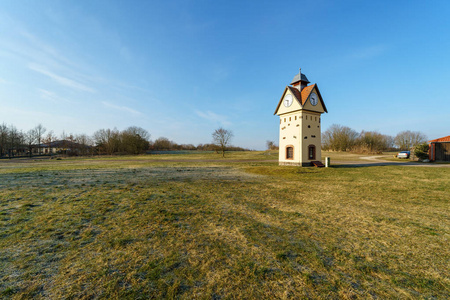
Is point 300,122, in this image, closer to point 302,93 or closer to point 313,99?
point 313,99

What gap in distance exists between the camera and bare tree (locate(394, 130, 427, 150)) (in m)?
64.9

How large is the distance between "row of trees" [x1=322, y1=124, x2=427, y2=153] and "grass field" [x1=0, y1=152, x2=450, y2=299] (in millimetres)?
67592

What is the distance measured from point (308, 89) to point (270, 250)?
22.9m

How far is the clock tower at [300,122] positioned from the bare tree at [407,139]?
6903cm

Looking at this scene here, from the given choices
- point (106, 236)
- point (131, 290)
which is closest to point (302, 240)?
point (131, 290)

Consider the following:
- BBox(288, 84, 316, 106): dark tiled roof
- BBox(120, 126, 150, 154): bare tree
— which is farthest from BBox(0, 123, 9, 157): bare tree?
BBox(288, 84, 316, 106): dark tiled roof

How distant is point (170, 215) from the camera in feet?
20.5

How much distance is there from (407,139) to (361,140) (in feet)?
65.9

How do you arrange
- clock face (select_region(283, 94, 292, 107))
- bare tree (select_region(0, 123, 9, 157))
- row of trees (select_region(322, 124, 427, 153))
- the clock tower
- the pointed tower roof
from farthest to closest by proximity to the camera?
1. row of trees (select_region(322, 124, 427, 153))
2. bare tree (select_region(0, 123, 9, 157))
3. the pointed tower roof
4. clock face (select_region(283, 94, 292, 107))
5. the clock tower

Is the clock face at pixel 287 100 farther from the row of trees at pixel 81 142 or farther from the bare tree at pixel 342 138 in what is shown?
the bare tree at pixel 342 138

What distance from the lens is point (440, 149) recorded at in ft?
90.1

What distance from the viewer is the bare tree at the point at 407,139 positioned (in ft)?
213

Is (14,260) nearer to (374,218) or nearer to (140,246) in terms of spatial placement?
(140,246)

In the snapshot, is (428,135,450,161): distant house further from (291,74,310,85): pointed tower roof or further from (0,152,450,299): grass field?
(0,152,450,299): grass field
